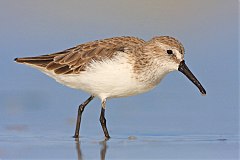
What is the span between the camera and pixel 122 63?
10055 mm

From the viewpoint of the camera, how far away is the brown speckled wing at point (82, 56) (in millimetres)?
10312

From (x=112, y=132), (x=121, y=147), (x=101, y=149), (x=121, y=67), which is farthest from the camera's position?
(x=112, y=132)

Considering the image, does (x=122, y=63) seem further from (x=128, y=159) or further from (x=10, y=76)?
(x=10, y=76)

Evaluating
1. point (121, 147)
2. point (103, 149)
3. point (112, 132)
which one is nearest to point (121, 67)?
point (112, 132)

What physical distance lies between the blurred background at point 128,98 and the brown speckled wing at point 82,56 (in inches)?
28.4

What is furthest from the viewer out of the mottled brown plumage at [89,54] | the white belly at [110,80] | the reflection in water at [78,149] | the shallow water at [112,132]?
the mottled brown plumage at [89,54]

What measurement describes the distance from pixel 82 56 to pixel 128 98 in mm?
1946

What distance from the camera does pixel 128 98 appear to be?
12281mm

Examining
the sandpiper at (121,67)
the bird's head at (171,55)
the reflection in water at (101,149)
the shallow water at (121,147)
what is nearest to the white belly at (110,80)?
the sandpiper at (121,67)

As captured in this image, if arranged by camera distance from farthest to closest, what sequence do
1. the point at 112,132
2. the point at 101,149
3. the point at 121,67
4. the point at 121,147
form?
1. the point at 112,132
2. the point at 121,67
3. the point at 121,147
4. the point at 101,149

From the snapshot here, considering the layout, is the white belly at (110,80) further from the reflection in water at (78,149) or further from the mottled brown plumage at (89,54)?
the reflection in water at (78,149)

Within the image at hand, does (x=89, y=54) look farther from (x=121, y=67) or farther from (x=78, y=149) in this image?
(x=78, y=149)

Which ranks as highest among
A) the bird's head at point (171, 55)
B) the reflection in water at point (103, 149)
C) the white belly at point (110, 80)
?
the bird's head at point (171, 55)

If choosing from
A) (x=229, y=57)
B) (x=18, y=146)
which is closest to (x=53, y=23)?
(x=229, y=57)
